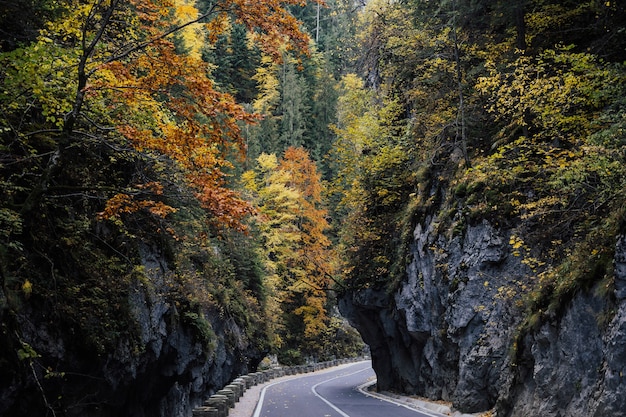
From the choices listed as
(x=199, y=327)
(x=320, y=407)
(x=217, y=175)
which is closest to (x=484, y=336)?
(x=320, y=407)

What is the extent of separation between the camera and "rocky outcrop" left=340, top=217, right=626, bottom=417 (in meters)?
8.41

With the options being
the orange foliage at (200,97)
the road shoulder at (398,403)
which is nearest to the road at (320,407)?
the road shoulder at (398,403)

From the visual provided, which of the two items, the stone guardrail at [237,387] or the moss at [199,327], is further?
the moss at [199,327]

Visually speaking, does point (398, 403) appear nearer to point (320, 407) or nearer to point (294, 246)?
point (320, 407)

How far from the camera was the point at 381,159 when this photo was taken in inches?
972

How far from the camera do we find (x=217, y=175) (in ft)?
25.4

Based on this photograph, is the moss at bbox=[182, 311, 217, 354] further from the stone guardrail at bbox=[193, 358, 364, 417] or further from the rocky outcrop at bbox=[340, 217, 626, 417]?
the rocky outcrop at bbox=[340, 217, 626, 417]

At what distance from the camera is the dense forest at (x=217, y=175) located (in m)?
7.56

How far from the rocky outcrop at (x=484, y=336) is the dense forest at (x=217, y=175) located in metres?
0.40

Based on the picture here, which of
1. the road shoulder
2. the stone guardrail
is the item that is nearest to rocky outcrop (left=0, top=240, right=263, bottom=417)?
the stone guardrail

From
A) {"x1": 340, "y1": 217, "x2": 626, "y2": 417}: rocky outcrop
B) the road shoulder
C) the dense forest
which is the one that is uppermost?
the dense forest

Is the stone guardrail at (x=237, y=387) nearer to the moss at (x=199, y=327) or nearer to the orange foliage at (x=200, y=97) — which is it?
the moss at (x=199, y=327)

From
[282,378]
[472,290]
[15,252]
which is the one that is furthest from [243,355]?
[15,252]

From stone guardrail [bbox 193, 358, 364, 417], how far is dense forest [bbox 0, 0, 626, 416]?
1238 mm
